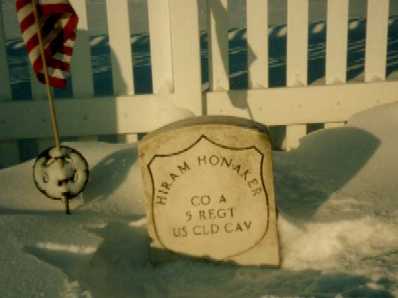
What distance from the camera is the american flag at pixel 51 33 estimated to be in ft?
7.55

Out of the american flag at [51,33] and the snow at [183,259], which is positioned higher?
the american flag at [51,33]

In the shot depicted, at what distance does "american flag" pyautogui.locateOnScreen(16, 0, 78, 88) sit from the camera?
230 centimetres

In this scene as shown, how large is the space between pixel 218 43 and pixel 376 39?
1032 millimetres

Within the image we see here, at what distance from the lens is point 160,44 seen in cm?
331

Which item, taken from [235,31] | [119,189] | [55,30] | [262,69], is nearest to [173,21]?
[262,69]

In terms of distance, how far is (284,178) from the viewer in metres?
2.72

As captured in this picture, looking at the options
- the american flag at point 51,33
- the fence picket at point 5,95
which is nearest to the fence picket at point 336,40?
the american flag at point 51,33

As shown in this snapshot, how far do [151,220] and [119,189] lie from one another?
19.1 inches

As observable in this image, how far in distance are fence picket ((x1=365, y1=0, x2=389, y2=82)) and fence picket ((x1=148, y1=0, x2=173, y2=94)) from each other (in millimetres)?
1283

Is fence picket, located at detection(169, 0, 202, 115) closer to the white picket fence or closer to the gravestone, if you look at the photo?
the white picket fence

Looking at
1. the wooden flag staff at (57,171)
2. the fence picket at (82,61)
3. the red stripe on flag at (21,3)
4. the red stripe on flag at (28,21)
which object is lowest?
the wooden flag staff at (57,171)

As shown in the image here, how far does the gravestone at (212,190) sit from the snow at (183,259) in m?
0.08

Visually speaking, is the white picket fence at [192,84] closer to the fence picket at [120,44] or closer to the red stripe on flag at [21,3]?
the fence picket at [120,44]

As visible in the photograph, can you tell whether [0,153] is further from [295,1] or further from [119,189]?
[295,1]
